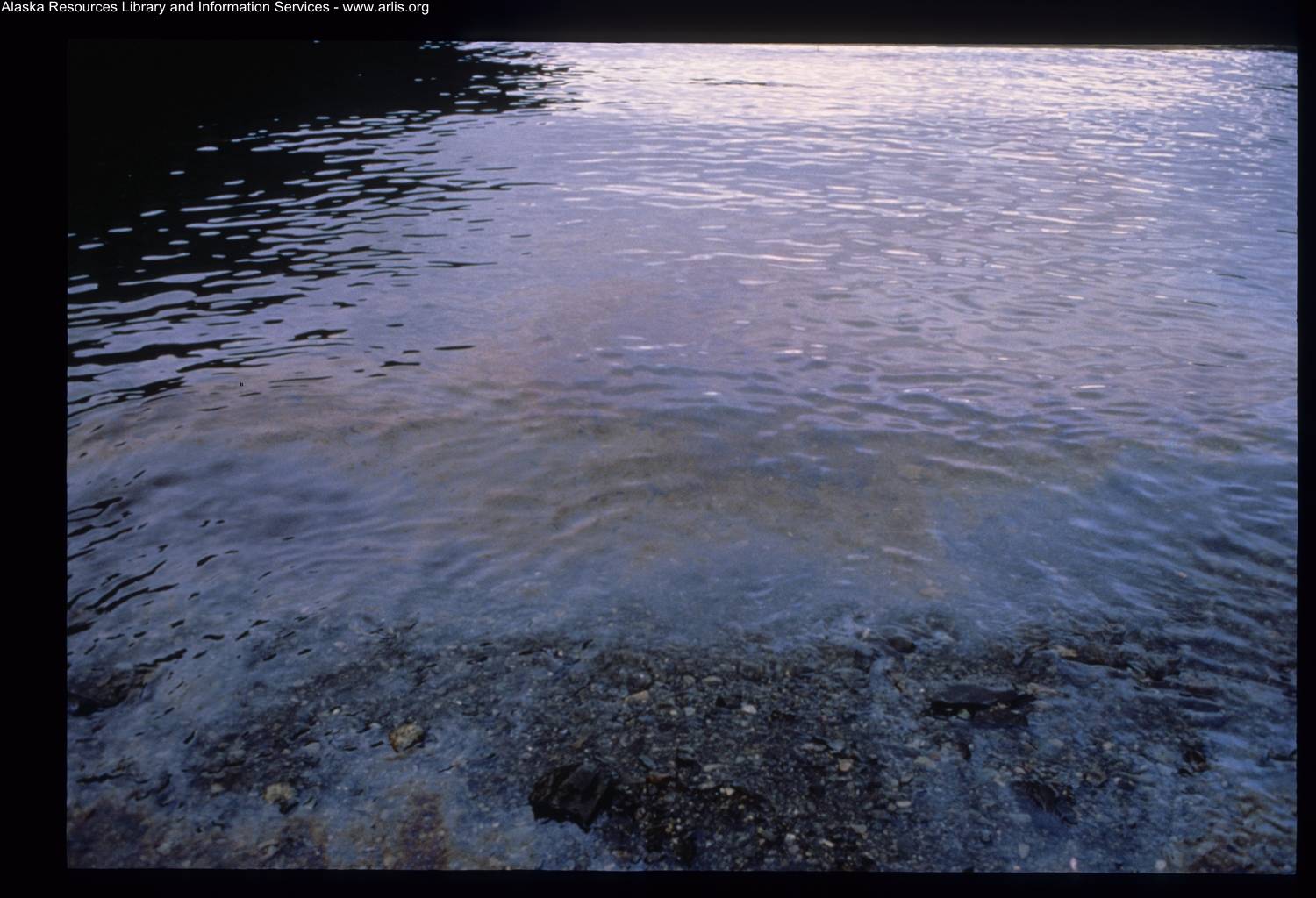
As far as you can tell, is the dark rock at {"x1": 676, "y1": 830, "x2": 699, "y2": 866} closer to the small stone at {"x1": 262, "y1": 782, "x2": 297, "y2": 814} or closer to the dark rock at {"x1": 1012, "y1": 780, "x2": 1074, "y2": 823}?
the dark rock at {"x1": 1012, "y1": 780, "x2": 1074, "y2": 823}

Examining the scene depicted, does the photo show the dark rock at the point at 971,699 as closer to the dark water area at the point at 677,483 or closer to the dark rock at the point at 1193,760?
the dark water area at the point at 677,483

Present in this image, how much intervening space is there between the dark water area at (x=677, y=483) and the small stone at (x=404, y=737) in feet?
0.25

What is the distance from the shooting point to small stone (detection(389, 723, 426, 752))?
13.9 feet

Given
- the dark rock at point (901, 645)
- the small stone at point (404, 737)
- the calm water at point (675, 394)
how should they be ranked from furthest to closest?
1. the calm water at point (675, 394)
2. the dark rock at point (901, 645)
3. the small stone at point (404, 737)

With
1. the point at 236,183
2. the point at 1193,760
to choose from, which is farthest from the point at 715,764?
the point at 236,183

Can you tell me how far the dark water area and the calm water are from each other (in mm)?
39

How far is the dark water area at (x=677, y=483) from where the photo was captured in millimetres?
4160

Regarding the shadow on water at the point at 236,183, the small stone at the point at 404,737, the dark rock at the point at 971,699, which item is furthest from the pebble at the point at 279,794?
the shadow on water at the point at 236,183

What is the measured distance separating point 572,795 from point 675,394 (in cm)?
418

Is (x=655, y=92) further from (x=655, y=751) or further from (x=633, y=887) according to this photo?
(x=633, y=887)

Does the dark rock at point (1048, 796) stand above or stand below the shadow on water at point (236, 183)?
below

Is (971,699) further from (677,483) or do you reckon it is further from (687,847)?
(677,483)

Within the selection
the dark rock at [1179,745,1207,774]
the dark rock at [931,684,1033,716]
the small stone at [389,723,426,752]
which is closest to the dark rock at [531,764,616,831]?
the small stone at [389,723,426,752]

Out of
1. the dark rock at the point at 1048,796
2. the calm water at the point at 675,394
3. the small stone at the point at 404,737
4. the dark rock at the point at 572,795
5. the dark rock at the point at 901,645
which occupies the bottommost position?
the small stone at the point at 404,737
